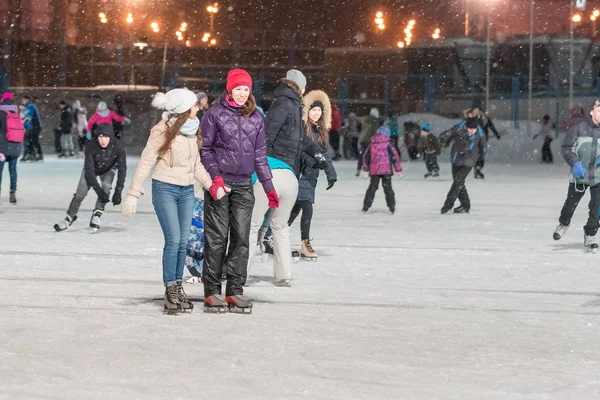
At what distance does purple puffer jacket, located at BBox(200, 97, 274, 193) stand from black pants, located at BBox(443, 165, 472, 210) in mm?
8368

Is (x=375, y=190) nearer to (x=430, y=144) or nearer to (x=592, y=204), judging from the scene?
(x=592, y=204)

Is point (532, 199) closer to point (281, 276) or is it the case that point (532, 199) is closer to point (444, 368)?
point (281, 276)

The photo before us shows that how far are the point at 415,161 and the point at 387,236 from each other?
21.3 meters

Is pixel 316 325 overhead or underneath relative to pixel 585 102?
underneath

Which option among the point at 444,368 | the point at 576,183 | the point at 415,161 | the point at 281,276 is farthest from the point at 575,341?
the point at 415,161

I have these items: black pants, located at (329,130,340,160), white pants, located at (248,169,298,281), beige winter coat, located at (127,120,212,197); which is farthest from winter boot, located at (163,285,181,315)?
black pants, located at (329,130,340,160)

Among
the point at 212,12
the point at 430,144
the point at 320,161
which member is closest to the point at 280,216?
the point at 320,161

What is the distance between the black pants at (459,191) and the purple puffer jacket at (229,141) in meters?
8.37

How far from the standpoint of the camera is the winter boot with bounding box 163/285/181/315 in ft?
22.7

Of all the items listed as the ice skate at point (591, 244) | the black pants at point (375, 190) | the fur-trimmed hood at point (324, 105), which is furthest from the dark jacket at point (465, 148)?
the fur-trimmed hood at point (324, 105)

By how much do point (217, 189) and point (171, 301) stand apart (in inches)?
28.3

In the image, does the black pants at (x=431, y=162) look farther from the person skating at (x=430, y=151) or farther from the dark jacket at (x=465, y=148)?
the dark jacket at (x=465, y=148)

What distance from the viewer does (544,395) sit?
4887 millimetres

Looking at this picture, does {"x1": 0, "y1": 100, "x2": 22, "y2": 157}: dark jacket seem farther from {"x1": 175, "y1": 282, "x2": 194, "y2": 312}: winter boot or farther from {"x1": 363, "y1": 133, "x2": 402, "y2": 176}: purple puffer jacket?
{"x1": 175, "y1": 282, "x2": 194, "y2": 312}: winter boot
